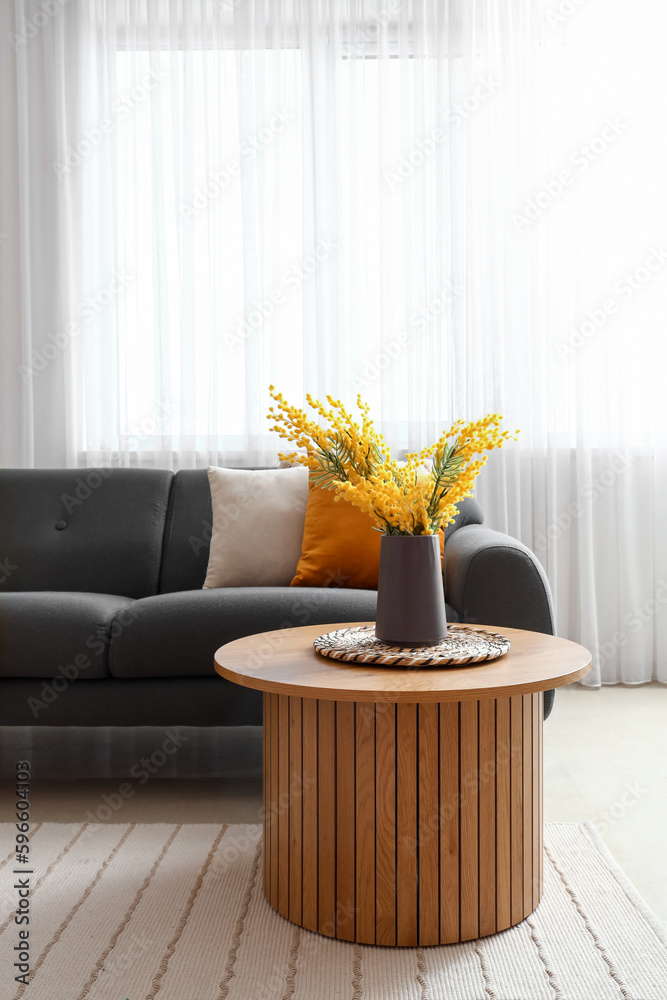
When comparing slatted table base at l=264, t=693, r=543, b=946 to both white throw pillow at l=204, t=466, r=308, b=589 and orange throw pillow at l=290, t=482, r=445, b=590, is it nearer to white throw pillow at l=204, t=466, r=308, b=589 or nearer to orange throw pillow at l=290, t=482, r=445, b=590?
orange throw pillow at l=290, t=482, r=445, b=590

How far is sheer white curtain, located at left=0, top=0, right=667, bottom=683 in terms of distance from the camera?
132 inches

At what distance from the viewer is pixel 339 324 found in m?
3.38

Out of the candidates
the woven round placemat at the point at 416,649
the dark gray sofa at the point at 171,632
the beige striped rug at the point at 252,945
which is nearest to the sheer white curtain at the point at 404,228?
the dark gray sofa at the point at 171,632

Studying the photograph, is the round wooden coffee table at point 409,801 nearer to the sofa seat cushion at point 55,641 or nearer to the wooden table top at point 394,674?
the wooden table top at point 394,674

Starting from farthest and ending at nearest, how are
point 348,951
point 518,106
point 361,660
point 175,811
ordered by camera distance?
point 518,106 < point 175,811 < point 361,660 < point 348,951

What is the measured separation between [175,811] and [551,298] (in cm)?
247

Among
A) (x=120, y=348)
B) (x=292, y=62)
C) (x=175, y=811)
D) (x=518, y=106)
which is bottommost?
(x=175, y=811)

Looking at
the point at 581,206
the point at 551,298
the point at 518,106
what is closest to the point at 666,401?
the point at 551,298

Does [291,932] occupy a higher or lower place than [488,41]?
lower

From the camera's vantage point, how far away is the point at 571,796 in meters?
2.12

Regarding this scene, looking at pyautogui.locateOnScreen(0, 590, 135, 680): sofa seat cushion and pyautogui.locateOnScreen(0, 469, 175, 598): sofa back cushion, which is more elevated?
pyautogui.locateOnScreen(0, 469, 175, 598): sofa back cushion

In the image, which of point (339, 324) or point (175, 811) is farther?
point (339, 324)

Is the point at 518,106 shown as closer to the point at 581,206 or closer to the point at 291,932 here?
the point at 581,206

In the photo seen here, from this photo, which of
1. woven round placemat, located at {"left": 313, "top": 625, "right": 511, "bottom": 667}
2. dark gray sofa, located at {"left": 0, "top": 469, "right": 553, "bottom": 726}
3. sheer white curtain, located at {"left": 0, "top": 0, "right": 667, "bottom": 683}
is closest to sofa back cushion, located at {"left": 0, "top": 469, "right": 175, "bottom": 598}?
dark gray sofa, located at {"left": 0, "top": 469, "right": 553, "bottom": 726}
